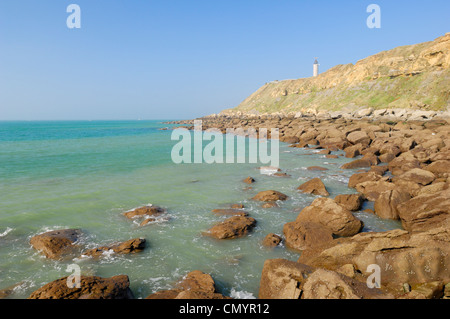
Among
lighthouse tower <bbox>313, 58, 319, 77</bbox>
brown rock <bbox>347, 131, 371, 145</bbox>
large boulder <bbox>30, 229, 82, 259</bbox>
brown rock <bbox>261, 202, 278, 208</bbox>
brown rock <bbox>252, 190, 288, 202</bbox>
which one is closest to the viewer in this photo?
large boulder <bbox>30, 229, 82, 259</bbox>

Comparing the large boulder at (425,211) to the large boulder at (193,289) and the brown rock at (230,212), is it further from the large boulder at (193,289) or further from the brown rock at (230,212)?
the large boulder at (193,289)

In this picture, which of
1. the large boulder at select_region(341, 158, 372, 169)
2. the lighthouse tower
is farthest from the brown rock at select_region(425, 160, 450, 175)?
the lighthouse tower

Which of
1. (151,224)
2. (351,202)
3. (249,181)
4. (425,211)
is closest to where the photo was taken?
(425,211)

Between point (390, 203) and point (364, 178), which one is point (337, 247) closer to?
point (390, 203)

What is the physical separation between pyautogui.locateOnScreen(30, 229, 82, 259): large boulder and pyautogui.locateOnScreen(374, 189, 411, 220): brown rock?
39.9 feet

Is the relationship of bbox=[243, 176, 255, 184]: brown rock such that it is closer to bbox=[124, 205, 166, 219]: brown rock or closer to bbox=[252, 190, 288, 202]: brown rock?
bbox=[252, 190, 288, 202]: brown rock

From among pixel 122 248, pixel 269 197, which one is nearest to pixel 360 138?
pixel 269 197

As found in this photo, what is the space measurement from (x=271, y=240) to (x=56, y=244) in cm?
740

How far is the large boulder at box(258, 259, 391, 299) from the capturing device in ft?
17.2

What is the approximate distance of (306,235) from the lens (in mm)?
8992

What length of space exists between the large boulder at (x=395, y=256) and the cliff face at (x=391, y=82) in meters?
59.1

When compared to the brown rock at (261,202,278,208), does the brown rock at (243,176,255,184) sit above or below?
above

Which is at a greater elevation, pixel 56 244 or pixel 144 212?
pixel 144 212

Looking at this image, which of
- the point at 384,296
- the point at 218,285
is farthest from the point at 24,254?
the point at 384,296
